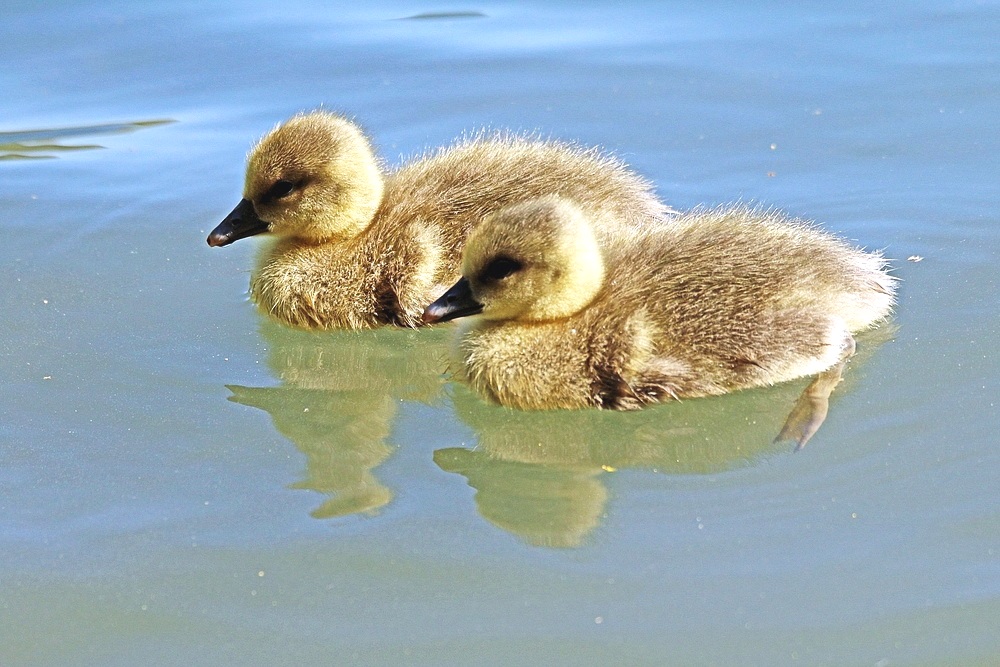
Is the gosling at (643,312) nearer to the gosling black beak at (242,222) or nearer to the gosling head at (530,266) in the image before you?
the gosling head at (530,266)

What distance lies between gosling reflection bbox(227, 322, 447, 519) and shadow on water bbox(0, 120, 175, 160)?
1.83m

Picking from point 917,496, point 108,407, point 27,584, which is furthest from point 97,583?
point 917,496

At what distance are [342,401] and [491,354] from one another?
42 cm

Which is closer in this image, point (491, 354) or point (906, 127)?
point (491, 354)

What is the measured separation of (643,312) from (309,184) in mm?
1236

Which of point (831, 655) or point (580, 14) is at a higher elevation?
point (580, 14)

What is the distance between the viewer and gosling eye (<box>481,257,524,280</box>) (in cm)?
366

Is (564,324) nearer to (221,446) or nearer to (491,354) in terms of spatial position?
(491,354)

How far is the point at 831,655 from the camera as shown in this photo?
2.65 metres

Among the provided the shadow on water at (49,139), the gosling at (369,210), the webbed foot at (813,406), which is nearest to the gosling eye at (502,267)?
the gosling at (369,210)

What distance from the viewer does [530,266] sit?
3.65 m

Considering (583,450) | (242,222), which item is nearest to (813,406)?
(583,450)

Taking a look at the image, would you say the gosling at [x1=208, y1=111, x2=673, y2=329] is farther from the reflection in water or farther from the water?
the reflection in water

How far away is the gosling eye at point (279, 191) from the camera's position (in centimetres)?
436
